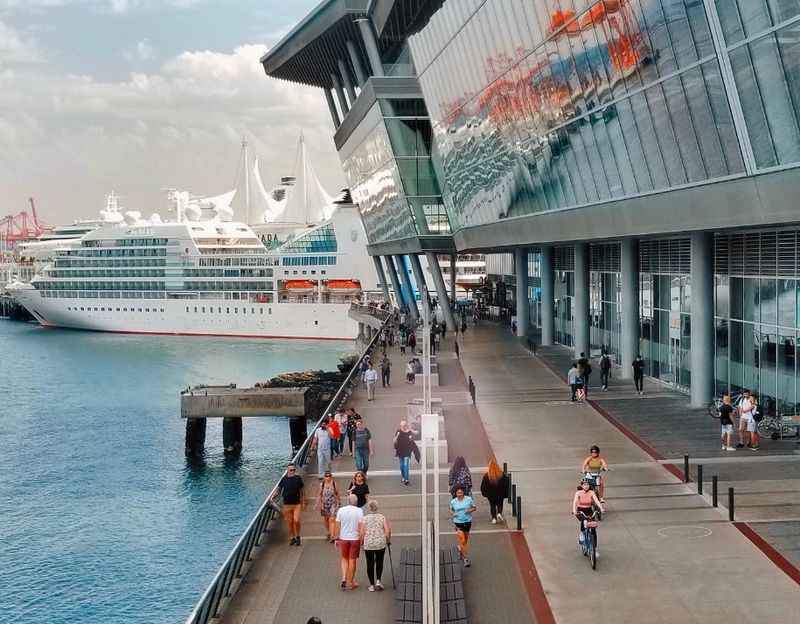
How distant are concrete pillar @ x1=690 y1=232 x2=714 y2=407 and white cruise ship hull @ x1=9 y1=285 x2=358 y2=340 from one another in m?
78.6

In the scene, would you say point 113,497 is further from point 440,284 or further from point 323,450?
point 440,284

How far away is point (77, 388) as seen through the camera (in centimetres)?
6322

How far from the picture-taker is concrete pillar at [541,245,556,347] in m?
50.7

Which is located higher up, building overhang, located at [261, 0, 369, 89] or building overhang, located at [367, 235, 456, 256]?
building overhang, located at [261, 0, 369, 89]

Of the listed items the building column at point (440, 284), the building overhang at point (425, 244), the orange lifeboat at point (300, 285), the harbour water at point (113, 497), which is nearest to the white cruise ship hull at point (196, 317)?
the orange lifeboat at point (300, 285)

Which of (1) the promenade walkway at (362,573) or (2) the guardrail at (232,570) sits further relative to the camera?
(1) the promenade walkway at (362,573)

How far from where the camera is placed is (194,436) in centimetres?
4053

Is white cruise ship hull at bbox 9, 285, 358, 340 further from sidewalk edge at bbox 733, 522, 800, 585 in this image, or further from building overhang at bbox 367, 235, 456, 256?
sidewalk edge at bbox 733, 522, 800, 585

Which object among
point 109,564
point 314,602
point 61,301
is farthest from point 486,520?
point 61,301

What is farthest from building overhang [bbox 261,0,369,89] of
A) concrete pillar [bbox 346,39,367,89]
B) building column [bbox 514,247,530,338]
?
building column [bbox 514,247,530,338]

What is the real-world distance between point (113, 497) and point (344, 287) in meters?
81.4

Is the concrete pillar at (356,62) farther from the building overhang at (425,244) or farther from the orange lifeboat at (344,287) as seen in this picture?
the orange lifeboat at (344,287)

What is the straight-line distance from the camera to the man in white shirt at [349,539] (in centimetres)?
1305

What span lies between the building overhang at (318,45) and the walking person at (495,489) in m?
52.4
